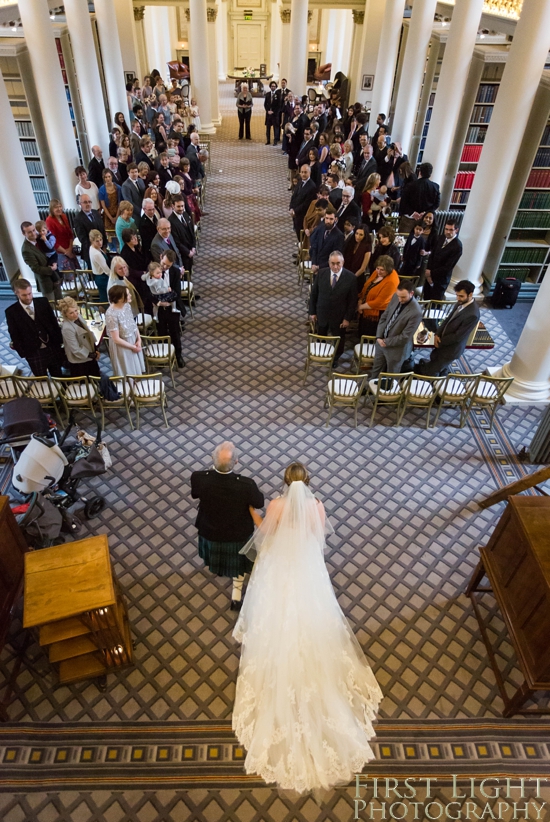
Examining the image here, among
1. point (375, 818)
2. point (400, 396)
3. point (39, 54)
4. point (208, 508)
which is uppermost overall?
point (39, 54)

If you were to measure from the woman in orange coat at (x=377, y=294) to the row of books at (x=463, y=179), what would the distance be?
4881mm

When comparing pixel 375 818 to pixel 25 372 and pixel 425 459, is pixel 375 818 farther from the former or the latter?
pixel 25 372

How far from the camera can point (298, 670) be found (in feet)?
12.3

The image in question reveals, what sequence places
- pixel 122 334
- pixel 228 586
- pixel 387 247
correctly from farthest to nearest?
pixel 387 247
pixel 122 334
pixel 228 586

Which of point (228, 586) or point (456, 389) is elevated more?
point (456, 389)

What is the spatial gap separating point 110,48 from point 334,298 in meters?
10.1

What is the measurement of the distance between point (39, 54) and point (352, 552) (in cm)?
896

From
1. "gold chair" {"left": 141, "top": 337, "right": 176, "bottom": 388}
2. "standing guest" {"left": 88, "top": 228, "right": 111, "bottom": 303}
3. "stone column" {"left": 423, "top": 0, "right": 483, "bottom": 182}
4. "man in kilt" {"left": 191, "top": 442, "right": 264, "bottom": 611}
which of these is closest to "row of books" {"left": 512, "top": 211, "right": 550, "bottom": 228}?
"stone column" {"left": 423, "top": 0, "right": 483, "bottom": 182}

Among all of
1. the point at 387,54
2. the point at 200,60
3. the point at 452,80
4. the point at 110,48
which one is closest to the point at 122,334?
the point at 452,80

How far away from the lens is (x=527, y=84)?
735cm

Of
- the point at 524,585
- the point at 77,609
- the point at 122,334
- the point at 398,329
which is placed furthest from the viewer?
the point at 398,329

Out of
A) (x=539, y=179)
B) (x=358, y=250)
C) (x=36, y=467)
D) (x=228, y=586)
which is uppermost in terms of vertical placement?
(x=539, y=179)

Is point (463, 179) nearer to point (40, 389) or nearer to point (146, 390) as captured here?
point (146, 390)

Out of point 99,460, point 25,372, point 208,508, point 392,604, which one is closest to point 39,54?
point 25,372
